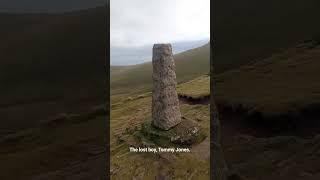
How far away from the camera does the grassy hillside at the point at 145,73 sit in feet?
47.2

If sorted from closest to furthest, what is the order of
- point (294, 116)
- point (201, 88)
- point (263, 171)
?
point (263, 171)
point (294, 116)
point (201, 88)

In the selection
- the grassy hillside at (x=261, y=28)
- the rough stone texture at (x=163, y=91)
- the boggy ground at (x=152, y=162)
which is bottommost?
the boggy ground at (x=152, y=162)

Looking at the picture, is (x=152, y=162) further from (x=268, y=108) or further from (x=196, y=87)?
(x=268, y=108)

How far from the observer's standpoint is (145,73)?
14.9 metres

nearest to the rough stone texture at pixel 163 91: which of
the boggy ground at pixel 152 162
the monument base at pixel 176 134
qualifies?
the monument base at pixel 176 134

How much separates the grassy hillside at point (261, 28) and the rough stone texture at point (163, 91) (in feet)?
5.99

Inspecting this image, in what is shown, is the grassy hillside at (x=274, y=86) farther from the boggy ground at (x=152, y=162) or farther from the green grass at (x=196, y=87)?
the boggy ground at (x=152, y=162)

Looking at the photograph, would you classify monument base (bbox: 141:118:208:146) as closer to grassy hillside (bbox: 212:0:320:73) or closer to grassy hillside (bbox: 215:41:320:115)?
grassy hillside (bbox: 215:41:320:115)

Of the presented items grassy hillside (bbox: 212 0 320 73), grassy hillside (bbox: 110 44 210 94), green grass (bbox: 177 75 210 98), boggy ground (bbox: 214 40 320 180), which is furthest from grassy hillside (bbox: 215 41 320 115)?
grassy hillside (bbox: 110 44 210 94)

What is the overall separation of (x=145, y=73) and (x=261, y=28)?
423 centimetres

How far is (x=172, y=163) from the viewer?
1280cm
